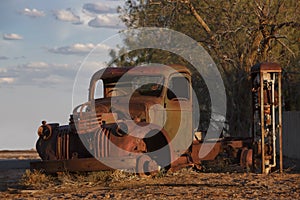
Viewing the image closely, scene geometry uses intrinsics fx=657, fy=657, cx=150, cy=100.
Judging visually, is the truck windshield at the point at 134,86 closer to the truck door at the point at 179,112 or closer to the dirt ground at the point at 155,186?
the truck door at the point at 179,112

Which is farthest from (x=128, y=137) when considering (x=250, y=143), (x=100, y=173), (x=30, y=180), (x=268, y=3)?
(x=268, y=3)

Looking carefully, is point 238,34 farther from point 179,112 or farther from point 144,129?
point 144,129

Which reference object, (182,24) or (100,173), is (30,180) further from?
(182,24)

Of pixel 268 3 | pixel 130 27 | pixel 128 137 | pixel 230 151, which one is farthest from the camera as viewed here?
pixel 130 27

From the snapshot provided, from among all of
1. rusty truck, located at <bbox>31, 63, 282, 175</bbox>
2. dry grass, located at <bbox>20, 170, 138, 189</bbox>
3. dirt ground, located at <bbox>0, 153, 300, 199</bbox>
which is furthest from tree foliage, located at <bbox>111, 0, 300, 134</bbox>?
dry grass, located at <bbox>20, 170, 138, 189</bbox>

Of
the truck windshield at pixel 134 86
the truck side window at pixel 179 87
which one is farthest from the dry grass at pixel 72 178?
the truck side window at pixel 179 87

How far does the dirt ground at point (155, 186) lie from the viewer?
11.6 m

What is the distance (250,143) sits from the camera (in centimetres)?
1789

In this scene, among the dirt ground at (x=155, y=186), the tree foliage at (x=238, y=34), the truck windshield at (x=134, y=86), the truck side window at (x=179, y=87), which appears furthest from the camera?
the tree foliage at (x=238, y=34)

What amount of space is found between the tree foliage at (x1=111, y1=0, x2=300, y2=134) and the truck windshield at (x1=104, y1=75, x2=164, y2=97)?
24.5ft

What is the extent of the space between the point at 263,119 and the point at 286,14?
9.51 m

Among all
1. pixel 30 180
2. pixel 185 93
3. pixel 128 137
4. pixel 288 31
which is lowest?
pixel 30 180

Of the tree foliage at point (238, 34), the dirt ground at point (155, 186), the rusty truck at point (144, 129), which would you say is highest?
the tree foliage at point (238, 34)

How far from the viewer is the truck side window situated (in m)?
15.9
